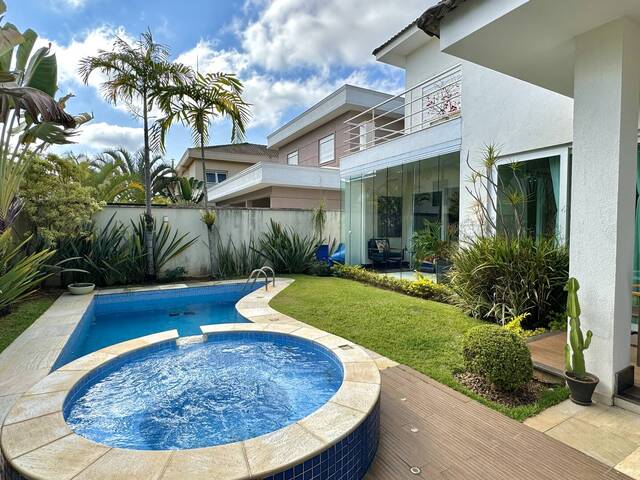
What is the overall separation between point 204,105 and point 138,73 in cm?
200

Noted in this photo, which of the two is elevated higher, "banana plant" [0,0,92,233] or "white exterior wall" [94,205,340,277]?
"banana plant" [0,0,92,233]

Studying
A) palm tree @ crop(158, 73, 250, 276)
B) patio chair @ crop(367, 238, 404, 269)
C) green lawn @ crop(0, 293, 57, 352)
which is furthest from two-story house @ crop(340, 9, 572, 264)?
green lawn @ crop(0, 293, 57, 352)

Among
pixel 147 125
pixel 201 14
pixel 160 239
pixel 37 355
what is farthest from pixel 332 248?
pixel 37 355

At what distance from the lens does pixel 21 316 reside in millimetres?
7250

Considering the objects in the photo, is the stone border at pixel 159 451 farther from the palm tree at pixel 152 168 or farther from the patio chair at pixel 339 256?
the palm tree at pixel 152 168

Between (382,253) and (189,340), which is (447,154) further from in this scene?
(189,340)

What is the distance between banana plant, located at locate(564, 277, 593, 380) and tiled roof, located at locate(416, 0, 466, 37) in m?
3.40

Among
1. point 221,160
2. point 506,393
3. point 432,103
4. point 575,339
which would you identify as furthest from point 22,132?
point 221,160

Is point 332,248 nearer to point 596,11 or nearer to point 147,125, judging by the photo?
point 147,125

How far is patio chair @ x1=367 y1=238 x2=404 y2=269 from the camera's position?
1144cm

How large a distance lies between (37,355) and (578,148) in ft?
25.3

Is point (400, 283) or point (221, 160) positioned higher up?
point (221, 160)

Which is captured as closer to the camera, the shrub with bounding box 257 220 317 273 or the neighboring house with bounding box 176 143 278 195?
the shrub with bounding box 257 220 317 273

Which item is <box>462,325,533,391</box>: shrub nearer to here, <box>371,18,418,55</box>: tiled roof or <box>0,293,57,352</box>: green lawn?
<box>0,293,57,352</box>: green lawn
